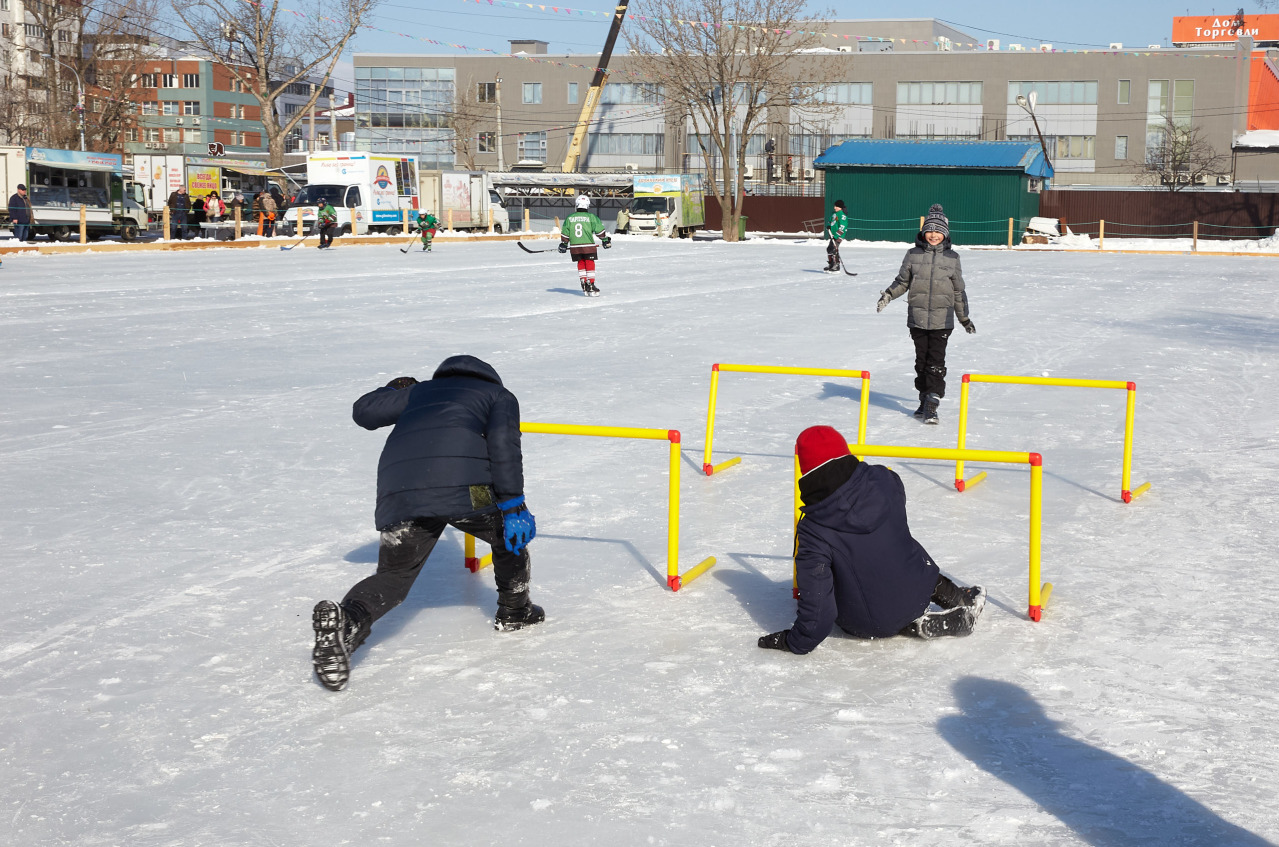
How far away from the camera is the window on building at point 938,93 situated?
81.9m

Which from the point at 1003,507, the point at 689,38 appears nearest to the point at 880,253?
the point at 689,38

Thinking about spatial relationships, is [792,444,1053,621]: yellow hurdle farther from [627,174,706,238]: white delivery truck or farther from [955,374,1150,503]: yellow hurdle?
[627,174,706,238]: white delivery truck

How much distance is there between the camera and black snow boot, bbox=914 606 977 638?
5.08 meters

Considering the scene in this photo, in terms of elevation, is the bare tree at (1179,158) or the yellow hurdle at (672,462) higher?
the bare tree at (1179,158)


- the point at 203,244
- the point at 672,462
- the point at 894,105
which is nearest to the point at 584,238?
the point at 672,462

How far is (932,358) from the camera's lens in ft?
33.1

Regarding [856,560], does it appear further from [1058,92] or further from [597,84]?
[1058,92]

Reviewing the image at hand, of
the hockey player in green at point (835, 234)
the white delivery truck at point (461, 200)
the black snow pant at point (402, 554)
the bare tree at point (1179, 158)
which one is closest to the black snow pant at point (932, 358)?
the black snow pant at point (402, 554)

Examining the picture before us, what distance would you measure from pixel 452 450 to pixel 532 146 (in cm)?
9123

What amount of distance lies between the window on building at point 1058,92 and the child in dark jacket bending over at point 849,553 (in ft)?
268

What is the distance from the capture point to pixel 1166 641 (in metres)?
5.08

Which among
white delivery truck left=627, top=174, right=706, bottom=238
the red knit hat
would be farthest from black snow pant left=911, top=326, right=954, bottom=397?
white delivery truck left=627, top=174, right=706, bottom=238

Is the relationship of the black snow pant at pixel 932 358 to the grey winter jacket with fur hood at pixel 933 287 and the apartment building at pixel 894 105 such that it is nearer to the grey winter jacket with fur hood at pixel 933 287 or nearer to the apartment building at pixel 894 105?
the grey winter jacket with fur hood at pixel 933 287

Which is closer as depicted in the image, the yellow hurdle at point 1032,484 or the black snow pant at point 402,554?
the black snow pant at point 402,554
